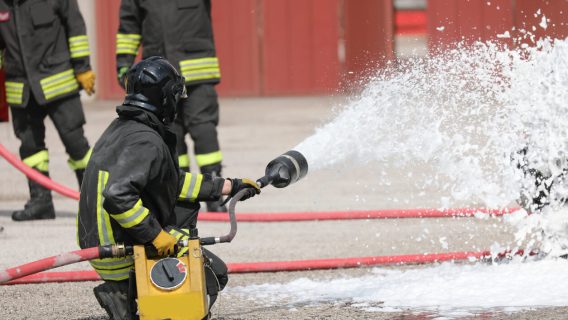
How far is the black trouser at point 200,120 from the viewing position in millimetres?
8008

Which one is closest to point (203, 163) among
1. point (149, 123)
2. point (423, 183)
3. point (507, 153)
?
point (423, 183)

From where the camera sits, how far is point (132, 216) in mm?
4504

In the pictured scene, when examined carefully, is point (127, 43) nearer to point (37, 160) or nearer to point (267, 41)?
point (37, 160)

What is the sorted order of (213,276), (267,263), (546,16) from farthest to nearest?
(546,16) → (267,263) → (213,276)

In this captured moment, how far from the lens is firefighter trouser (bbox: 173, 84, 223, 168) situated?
8008mm

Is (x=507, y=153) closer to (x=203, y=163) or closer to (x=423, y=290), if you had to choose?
(x=423, y=290)

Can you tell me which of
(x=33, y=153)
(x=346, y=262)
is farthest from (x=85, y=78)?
(x=346, y=262)

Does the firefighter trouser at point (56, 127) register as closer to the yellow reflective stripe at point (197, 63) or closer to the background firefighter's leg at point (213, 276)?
the yellow reflective stripe at point (197, 63)

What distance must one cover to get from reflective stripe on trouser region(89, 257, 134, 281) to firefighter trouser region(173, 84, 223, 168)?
329 cm

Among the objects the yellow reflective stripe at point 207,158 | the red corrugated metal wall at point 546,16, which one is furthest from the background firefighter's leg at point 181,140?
the red corrugated metal wall at point 546,16

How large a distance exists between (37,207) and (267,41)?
929 centimetres

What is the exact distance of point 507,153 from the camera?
6035 mm

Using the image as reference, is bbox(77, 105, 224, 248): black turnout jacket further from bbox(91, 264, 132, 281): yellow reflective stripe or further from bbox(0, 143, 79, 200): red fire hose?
bbox(0, 143, 79, 200): red fire hose

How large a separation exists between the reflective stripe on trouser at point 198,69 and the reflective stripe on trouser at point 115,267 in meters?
3.37
